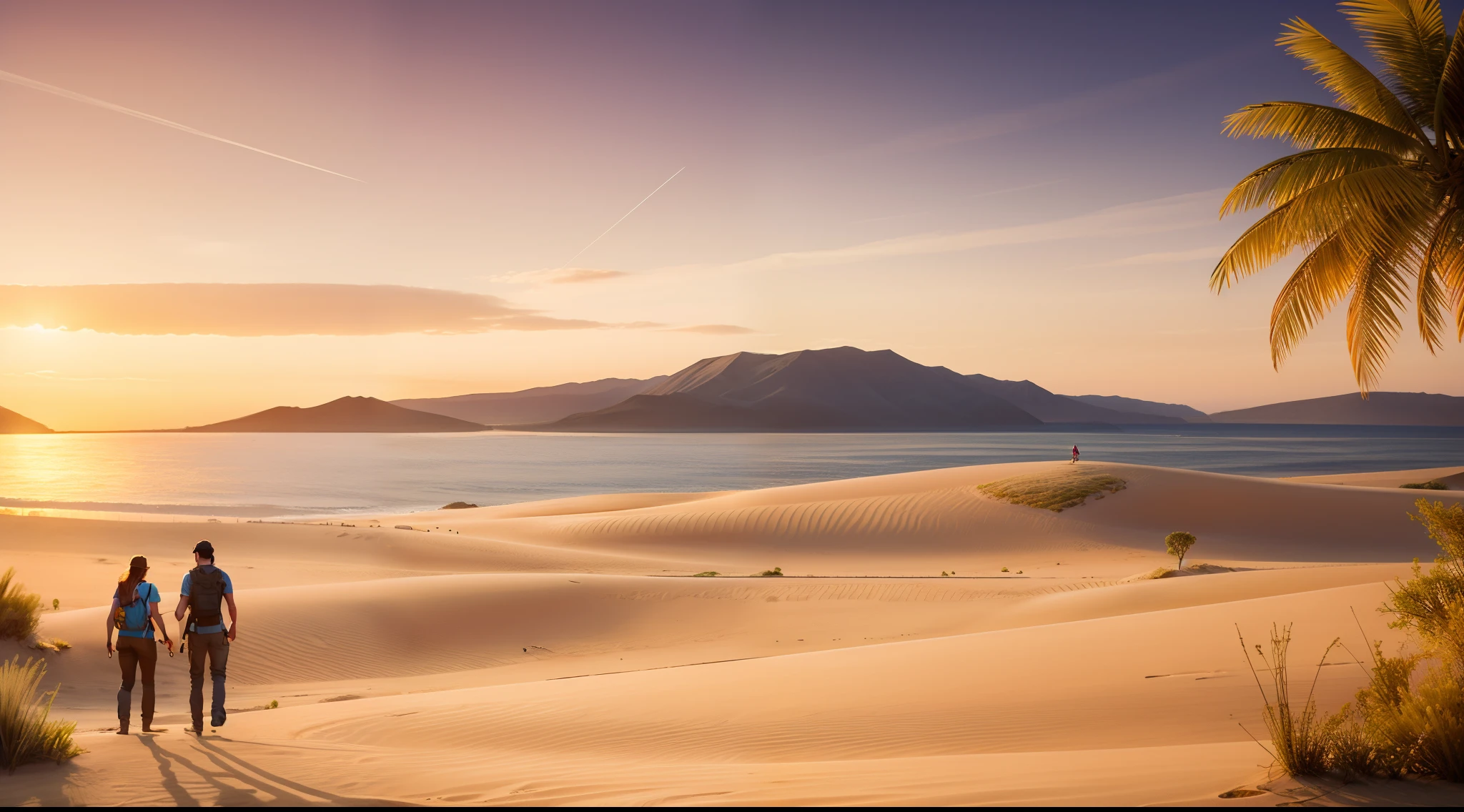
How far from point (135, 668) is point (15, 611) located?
4.86m

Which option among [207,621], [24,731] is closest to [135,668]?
[207,621]

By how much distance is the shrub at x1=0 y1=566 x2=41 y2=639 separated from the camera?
1021 centimetres

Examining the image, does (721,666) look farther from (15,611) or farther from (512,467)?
(512,467)

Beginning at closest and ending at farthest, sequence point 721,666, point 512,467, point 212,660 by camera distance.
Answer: point 212,660 → point 721,666 → point 512,467

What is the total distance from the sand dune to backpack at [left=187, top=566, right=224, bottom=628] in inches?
38.7

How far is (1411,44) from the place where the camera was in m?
7.92

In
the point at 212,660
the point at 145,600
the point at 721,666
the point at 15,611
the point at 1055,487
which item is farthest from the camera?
the point at 1055,487

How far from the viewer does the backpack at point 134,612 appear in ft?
23.1

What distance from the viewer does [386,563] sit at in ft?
73.9

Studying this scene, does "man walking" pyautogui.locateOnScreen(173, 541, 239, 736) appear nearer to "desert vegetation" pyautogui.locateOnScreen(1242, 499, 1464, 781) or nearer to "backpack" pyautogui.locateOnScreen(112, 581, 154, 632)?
"backpack" pyautogui.locateOnScreen(112, 581, 154, 632)

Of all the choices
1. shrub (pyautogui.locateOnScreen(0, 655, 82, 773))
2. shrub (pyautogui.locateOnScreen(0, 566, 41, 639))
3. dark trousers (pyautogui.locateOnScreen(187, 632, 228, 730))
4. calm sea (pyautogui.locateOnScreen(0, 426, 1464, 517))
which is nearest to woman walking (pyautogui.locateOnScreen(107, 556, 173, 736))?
dark trousers (pyautogui.locateOnScreen(187, 632, 228, 730))

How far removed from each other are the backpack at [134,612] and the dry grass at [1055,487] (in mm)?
27471

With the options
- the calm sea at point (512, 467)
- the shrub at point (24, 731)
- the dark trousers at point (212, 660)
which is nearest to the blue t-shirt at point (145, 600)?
the dark trousers at point (212, 660)

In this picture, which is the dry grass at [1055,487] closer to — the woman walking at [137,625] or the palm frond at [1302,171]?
the palm frond at [1302,171]
